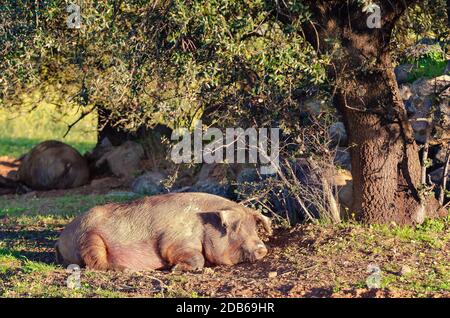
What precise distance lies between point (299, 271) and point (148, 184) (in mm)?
7018

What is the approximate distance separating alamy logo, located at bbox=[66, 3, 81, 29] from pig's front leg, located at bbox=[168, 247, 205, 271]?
246 centimetres

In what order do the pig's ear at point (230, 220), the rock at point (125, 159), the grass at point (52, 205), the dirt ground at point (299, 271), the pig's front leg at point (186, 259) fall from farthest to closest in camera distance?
1. the rock at point (125, 159)
2. the grass at point (52, 205)
3. the pig's ear at point (230, 220)
4. the pig's front leg at point (186, 259)
5. the dirt ground at point (299, 271)

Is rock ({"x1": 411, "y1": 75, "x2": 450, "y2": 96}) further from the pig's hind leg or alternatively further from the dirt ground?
the pig's hind leg

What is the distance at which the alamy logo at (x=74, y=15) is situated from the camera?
8.23m

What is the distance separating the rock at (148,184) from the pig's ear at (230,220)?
5455 mm

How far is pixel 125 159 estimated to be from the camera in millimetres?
16484

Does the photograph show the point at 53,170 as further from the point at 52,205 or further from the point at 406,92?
the point at 406,92

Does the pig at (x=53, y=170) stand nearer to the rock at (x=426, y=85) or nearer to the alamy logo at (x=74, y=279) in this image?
the rock at (x=426, y=85)

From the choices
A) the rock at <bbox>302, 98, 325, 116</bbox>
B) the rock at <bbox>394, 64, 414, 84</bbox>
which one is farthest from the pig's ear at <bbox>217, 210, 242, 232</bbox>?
the rock at <bbox>394, 64, 414, 84</bbox>

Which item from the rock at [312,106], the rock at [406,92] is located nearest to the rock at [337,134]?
the rock at [312,106]

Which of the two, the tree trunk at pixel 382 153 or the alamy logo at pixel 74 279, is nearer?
the alamy logo at pixel 74 279

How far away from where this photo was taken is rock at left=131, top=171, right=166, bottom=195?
14319 millimetres
